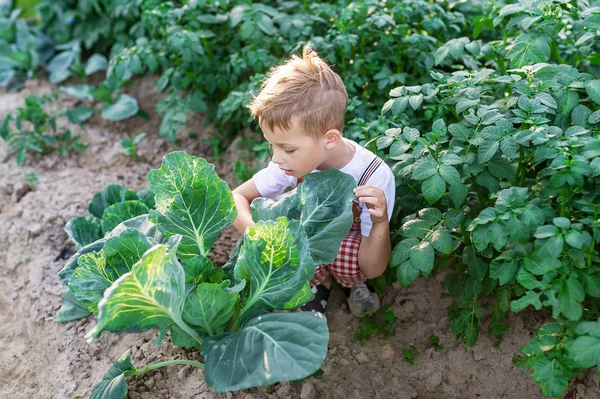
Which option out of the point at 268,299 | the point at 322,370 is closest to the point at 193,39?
the point at 268,299

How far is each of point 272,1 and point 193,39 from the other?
84cm

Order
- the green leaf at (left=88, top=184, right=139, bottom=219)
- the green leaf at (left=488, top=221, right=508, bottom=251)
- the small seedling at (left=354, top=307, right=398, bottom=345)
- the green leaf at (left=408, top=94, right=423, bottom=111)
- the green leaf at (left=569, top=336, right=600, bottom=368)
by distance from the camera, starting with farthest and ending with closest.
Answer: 1. the green leaf at (left=88, top=184, right=139, bottom=219)
2. the small seedling at (left=354, top=307, right=398, bottom=345)
3. the green leaf at (left=408, top=94, right=423, bottom=111)
4. the green leaf at (left=488, top=221, right=508, bottom=251)
5. the green leaf at (left=569, top=336, right=600, bottom=368)

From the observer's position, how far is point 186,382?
2521 millimetres

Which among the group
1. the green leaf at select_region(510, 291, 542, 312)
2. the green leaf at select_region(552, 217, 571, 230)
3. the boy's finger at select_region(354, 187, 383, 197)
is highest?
the green leaf at select_region(552, 217, 571, 230)

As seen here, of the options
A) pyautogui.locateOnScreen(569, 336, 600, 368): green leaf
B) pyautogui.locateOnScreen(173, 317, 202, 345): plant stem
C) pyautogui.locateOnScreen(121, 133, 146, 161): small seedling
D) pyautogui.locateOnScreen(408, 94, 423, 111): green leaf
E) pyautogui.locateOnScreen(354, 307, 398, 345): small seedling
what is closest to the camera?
pyautogui.locateOnScreen(569, 336, 600, 368): green leaf

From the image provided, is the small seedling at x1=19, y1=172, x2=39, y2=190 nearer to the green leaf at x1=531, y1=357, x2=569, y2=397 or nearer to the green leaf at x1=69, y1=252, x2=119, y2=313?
the green leaf at x1=69, y1=252, x2=119, y2=313

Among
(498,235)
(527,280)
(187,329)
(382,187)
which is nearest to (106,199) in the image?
(187,329)

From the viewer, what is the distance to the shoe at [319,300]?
114 inches

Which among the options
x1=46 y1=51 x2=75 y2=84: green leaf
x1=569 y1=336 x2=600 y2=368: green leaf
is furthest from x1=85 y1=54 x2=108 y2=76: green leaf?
x1=569 y1=336 x2=600 y2=368: green leaf

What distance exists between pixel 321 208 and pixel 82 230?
1.19m

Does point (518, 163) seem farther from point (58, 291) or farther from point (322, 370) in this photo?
point (58, 291)

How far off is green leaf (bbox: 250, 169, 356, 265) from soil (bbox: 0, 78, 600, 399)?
591 mm

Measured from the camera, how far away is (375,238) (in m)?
2.53

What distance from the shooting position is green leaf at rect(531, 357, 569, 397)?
203cm
